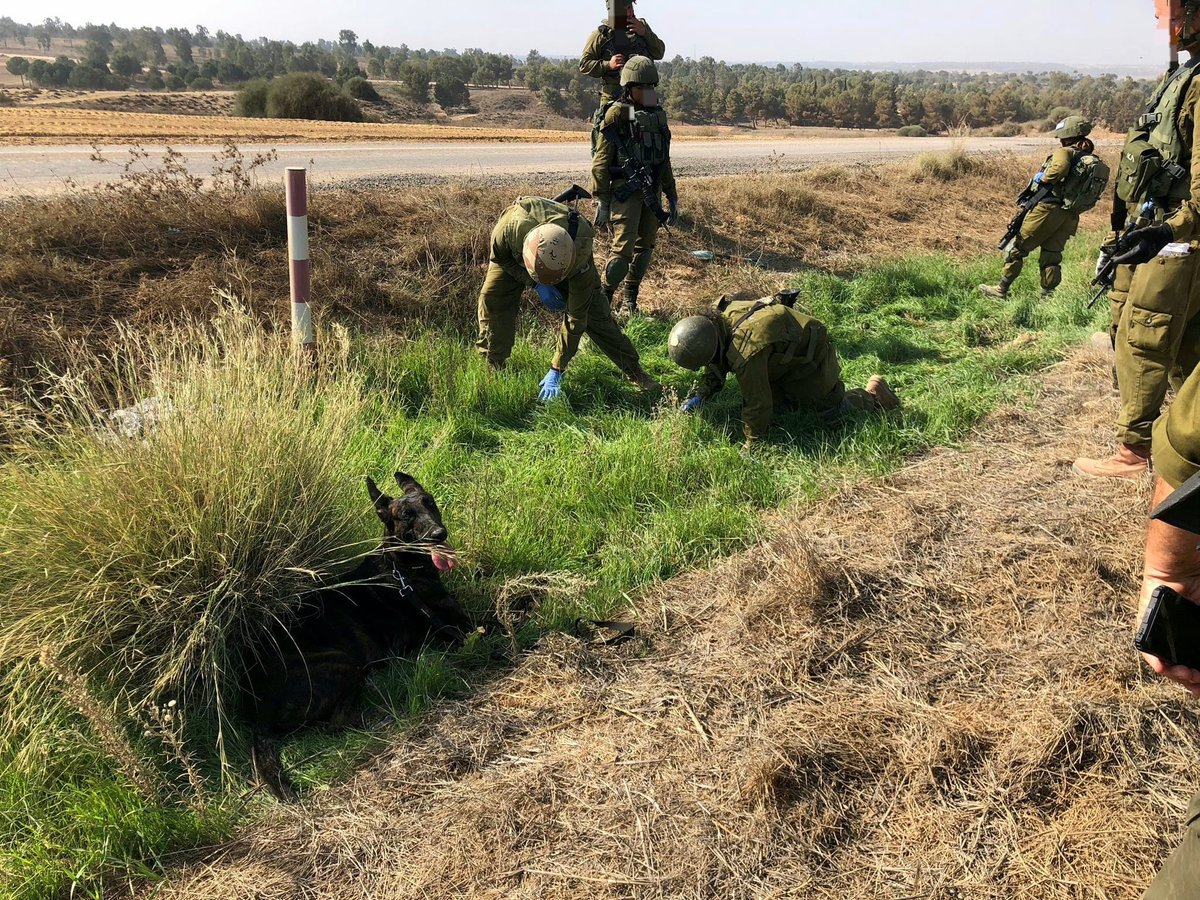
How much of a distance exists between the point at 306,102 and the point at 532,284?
18.0 meters

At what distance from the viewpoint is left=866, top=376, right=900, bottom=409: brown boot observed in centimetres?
524

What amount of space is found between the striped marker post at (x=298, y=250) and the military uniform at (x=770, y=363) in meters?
2.30

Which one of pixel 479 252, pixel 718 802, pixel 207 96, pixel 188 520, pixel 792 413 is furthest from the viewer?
pixel 207 96

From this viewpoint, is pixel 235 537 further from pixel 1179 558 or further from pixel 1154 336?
pixel 1154 336

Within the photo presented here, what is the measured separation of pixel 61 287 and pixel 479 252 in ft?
10.1

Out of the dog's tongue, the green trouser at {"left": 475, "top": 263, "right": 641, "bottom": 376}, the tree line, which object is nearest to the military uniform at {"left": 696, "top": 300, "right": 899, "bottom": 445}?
the green trouser at {"left": 475, "top": 263, "right": 641, "bottom": 376}

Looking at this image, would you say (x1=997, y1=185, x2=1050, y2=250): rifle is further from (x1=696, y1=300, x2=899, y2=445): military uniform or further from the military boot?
(x1=696, y1=300, x2=899, y2=445): military uniform

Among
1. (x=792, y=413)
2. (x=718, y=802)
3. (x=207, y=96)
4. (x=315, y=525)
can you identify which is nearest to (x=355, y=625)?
(x=315, y=525)

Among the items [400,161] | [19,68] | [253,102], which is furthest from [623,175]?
[19,68]

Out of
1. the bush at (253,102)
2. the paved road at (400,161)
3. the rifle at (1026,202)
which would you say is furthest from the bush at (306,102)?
the rifle at (1026,202)

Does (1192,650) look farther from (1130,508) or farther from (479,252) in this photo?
(479,252)

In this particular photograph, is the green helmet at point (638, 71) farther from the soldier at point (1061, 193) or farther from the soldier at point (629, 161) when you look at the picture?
the soldier at point (1061, 193)

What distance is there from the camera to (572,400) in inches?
212

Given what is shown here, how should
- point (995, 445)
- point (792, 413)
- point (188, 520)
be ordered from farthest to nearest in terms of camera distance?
point (792, 413) < point (995, 445) < point (188, 520)
